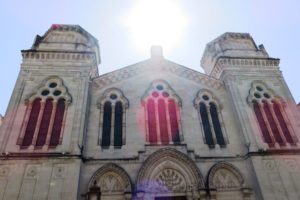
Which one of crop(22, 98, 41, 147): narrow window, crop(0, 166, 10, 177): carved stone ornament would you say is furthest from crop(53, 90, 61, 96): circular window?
crop(0, 166, 10, 177): carved stone ornament

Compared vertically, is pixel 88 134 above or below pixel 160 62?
below

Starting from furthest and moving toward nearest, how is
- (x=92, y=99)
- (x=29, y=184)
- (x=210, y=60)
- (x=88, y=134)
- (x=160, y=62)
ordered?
(x=210, y=60), (x=160, y=62), (x=92, y=99), (x=88, y=134), (x=29, y=184)

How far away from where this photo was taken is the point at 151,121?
17.0 m

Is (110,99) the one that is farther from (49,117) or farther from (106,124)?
(49,117)

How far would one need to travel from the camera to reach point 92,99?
17.7m

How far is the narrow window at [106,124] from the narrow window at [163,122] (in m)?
3.32

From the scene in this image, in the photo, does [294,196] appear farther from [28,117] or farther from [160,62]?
[28,117]

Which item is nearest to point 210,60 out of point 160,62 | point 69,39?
point 160,62

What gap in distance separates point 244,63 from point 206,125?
Answer: 638 cm

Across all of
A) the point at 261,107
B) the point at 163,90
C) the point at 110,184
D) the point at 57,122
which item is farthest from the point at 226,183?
the point at 57,122

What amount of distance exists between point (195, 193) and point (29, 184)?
8698 millimetres

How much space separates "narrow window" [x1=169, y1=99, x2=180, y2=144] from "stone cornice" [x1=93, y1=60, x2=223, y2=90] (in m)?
2.94

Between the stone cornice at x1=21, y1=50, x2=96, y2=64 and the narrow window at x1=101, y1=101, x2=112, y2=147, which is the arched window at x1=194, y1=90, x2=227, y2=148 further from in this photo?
the stone cornice at x1=21, y1=50, x2=96, y2=64

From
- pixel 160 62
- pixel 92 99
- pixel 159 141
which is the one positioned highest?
pixel 160 62
